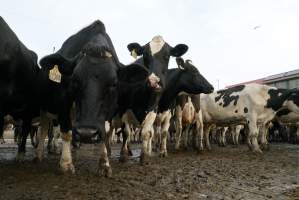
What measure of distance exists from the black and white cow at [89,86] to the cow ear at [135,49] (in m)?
2.39

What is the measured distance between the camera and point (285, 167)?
27.0 ft

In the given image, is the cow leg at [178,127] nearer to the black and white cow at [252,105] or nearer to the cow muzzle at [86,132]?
the black and white cow at [252,105]

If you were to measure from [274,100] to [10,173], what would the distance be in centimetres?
1016

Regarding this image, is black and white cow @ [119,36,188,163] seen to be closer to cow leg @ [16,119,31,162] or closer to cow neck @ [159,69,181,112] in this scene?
cow neck @ [159,69,181,112]

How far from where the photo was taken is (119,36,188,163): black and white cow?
8.20 meters

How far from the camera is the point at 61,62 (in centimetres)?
593

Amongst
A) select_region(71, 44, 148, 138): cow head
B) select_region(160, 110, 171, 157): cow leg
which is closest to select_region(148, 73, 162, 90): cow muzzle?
select_region(71, 44, 148, 138): cow head

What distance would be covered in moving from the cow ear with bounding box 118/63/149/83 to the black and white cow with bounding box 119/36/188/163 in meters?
1.58

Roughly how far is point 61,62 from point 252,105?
9032 mm

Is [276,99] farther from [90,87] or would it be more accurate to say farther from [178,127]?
[90,87]

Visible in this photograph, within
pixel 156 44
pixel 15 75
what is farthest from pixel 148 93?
pixel 15 75

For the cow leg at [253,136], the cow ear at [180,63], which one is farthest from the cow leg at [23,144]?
the cow leg at [253,136]

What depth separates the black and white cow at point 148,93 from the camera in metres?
8.20

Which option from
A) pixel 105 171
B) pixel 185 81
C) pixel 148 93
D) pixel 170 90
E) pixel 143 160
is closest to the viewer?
pixel 105 171
